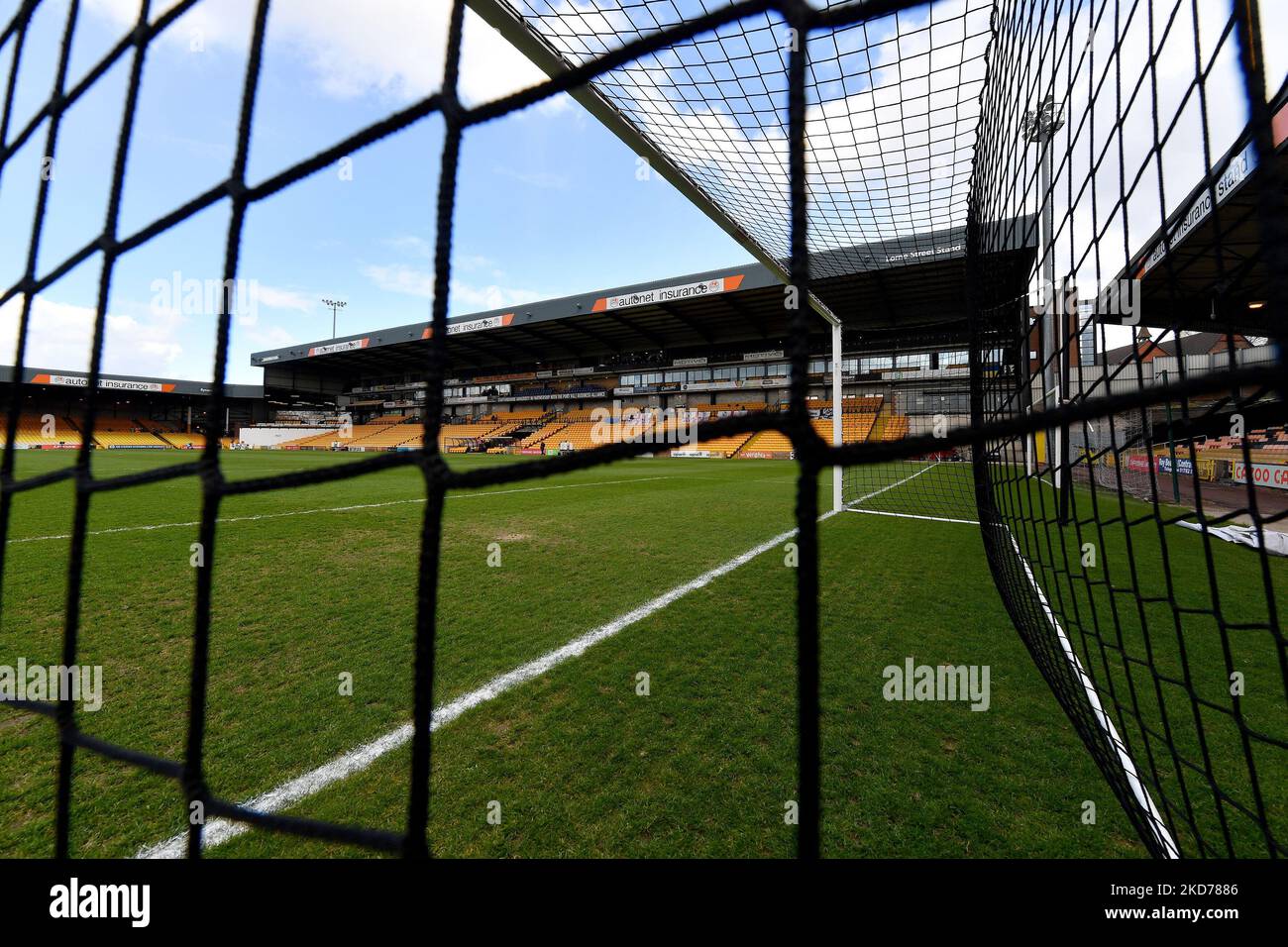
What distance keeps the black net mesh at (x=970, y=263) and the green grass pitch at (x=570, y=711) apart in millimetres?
211

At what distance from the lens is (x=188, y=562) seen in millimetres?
3787

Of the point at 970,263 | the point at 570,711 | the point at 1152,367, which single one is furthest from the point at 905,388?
the point at 570,711

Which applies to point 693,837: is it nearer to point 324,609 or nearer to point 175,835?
point 175,835

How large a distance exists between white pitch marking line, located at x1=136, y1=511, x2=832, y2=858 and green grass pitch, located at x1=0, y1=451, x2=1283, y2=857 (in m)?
0.04

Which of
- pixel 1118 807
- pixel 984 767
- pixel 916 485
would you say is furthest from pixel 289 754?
pixel 916 485

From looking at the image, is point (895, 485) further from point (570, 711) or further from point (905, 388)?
point (905, 388)

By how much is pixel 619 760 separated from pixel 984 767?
1.08 metres

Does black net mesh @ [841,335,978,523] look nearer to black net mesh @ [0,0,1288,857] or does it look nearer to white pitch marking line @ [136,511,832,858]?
black net mesh @ [0,0,1288,857]

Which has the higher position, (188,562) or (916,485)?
(916,485)

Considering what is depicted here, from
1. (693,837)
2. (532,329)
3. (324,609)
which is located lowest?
(693,837)
